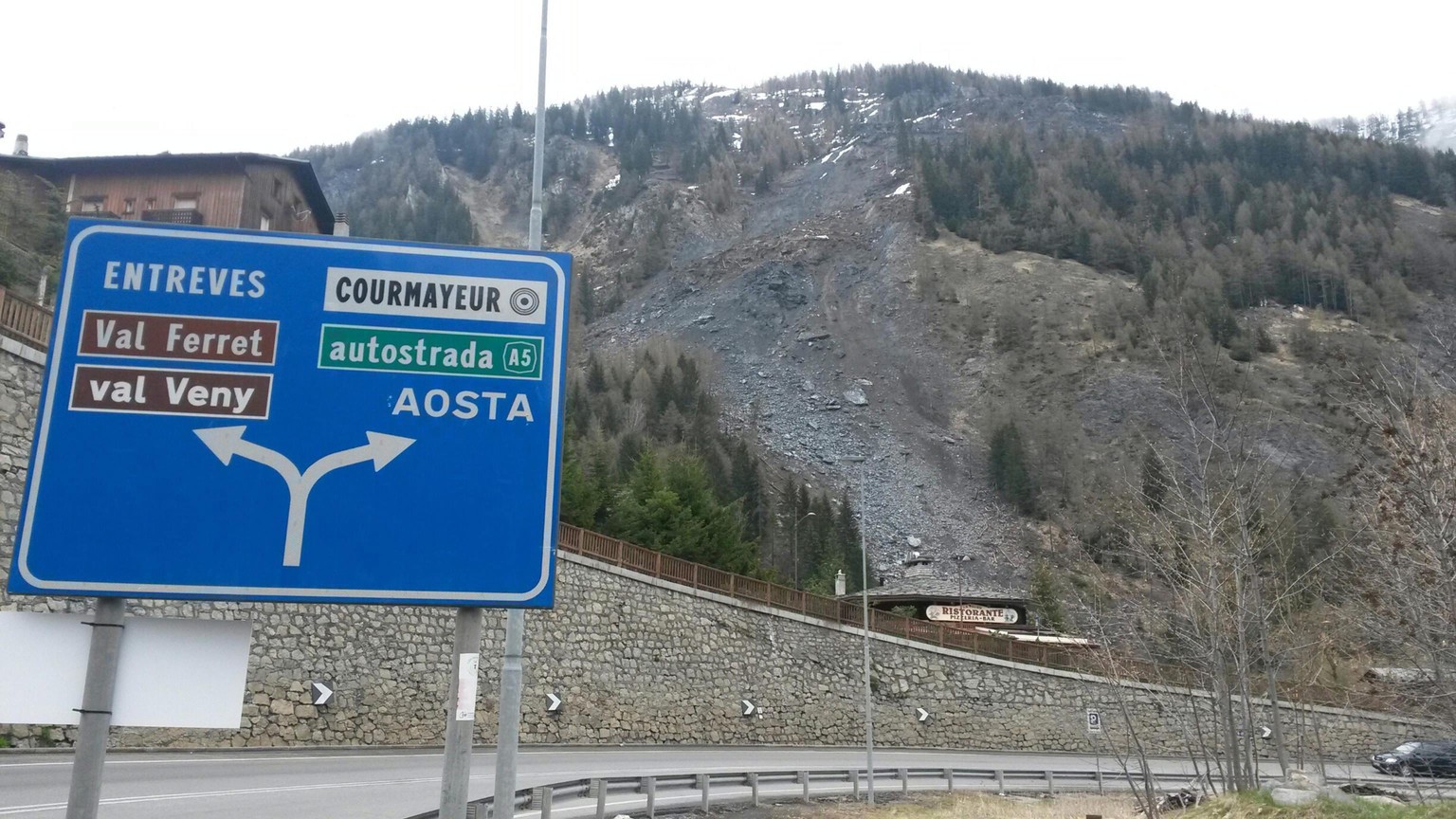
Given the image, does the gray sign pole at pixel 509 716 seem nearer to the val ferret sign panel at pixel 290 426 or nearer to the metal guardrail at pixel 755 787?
the val ferret sign panel at pixel 290 426

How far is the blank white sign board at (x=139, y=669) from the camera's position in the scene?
14.8ft

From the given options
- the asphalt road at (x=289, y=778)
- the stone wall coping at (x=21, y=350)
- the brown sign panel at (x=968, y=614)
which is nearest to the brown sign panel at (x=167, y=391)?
the asphalt road at (x=289, y=778)

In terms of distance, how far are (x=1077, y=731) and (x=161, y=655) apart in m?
39.7

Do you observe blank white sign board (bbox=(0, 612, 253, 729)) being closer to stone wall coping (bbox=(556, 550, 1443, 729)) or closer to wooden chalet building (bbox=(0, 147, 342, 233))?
stone wall coping (bbox=(556, 550, 1443, 729))

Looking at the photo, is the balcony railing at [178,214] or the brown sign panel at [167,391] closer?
the brown sign panel at [167,391]

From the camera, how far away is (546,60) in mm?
9953

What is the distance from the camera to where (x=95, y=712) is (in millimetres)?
4496

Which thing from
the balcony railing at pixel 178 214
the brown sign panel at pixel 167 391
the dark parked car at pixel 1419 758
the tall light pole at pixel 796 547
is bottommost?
the dark parked car at pixel 1419 758

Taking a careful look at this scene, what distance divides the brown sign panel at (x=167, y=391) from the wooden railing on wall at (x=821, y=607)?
21.7 metres

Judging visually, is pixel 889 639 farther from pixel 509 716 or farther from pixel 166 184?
pixel 166 184

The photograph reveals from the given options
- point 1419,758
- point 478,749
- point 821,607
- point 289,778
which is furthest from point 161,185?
point 1419,758

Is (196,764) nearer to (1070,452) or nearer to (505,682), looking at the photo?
(505,682)

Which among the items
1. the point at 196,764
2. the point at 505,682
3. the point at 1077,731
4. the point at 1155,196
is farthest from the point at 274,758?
the point at 1155,196

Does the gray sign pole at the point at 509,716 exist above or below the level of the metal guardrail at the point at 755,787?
above
